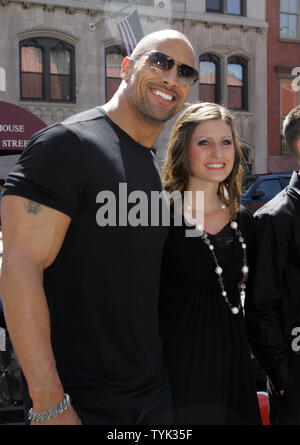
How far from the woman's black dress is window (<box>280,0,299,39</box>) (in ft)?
62.1

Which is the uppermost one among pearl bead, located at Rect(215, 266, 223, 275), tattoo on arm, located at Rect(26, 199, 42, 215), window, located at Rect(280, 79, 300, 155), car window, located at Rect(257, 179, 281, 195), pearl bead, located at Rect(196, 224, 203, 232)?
window, located at Rect(280, 79, 300, 155)

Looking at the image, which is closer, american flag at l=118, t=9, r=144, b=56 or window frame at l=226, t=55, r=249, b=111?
american flag at l=118, t=9, r=144, b=56

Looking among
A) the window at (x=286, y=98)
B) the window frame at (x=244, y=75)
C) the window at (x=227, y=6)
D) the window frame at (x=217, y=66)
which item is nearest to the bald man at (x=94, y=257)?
the window frame at (x=217, y=66)

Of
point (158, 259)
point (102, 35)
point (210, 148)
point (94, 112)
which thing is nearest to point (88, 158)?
point (94, 112)

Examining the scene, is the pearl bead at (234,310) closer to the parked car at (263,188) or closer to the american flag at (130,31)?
the parked car at (263,188)

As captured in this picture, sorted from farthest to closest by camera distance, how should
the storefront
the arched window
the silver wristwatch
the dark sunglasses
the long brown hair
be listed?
the arched window → the storefront → the long brown hair → the dark sunglasses → the silver wristwatch

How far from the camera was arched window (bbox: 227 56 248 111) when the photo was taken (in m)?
18.7

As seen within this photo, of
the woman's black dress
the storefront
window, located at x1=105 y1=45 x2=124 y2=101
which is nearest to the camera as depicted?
the woman's black dress

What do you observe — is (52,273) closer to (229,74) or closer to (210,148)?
(210,148)

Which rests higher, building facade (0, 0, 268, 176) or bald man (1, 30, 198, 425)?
building facade (0, 0, 268, 176)

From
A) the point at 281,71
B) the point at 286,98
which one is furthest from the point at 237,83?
the point at 286,98

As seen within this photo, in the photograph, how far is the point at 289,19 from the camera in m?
19.3

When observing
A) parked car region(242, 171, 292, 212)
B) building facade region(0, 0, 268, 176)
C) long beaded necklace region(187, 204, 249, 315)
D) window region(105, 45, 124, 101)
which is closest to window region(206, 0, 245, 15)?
building facade region(0, 0, 268, 176)

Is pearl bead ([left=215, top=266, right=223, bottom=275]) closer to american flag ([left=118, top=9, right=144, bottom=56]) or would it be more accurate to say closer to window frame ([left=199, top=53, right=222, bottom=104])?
american flag ([left=118, top=9, right=144, bottom=56])
